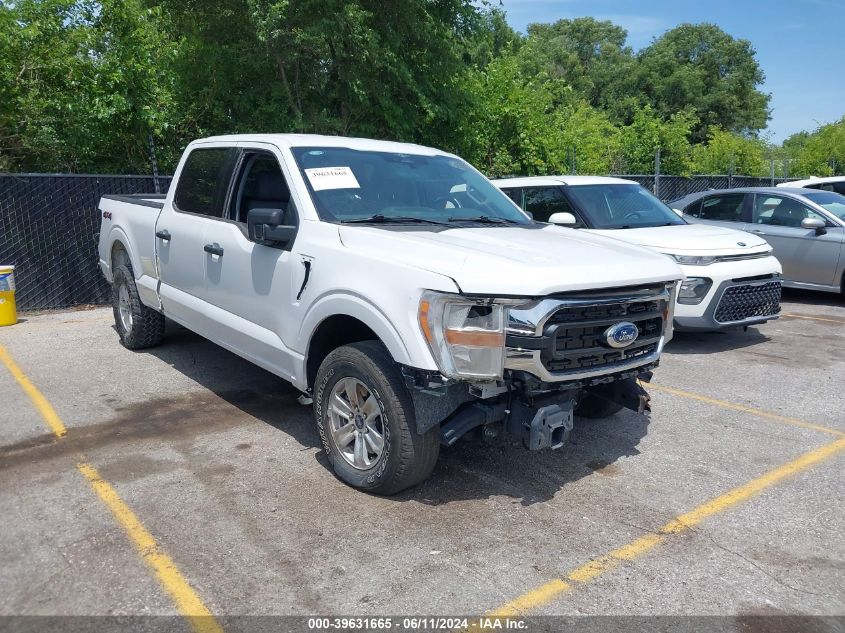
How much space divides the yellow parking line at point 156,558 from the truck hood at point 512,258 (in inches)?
73.6

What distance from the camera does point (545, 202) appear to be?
872 centimetres

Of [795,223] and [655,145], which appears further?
[655,145]

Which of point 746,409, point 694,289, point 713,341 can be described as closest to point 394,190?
point 746,409

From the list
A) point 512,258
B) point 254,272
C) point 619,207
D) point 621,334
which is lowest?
point 621,334

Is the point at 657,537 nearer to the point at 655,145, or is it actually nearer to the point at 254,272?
the point at 254,272

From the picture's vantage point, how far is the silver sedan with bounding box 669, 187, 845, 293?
10.1m

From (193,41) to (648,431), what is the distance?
380 inches

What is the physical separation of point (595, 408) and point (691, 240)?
10.3 feet

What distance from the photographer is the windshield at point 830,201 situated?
1041cm

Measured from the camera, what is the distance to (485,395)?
380cm

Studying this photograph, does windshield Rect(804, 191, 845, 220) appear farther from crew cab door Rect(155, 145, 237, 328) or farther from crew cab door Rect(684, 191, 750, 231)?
crew cab door Rect(155, 145, 237, 328)

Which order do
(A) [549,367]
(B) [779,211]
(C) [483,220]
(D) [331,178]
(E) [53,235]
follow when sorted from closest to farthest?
(A) [549,367] < (D) [331,178] < (C) [483,220] < (E) [53,235] < (B) [779,211]

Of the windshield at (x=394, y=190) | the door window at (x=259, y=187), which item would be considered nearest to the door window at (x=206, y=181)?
the door window at (x=259, y=187)

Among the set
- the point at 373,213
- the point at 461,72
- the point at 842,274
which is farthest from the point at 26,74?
the point at 842,274
